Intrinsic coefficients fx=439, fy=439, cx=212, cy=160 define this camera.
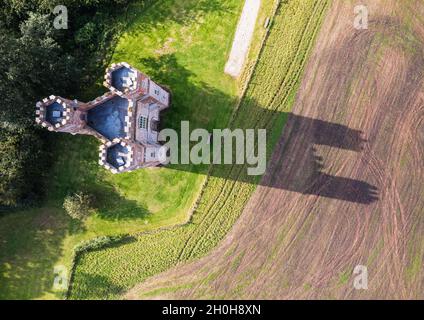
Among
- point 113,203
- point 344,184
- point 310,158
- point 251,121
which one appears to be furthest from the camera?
point 113,203

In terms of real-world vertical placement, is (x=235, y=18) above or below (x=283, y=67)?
above

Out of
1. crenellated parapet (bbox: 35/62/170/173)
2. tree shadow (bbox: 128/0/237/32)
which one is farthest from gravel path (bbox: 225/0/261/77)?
crenellated parapet (bbox: 35/62/170/173)

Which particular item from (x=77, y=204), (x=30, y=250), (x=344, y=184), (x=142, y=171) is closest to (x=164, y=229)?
(x=142, y=171)

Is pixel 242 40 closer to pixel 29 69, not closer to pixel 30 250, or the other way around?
pixel 29 69

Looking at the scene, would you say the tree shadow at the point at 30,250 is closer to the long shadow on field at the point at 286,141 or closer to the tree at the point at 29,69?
the tree at the point at 29,69

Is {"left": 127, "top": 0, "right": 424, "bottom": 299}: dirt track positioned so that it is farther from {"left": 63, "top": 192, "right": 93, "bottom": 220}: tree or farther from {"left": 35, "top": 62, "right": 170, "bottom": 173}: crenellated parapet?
{"left": 35, "top": 62, "right": 170, "bottom": 173}: crenellated parapet

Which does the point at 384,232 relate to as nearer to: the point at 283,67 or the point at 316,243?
the point at 316,243
